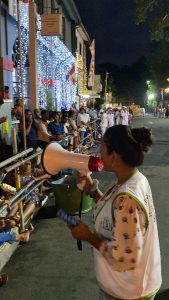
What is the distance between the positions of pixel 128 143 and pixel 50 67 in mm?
14632

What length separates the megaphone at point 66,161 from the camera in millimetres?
2035

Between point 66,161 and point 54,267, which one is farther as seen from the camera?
point 54,267

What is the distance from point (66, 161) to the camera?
2.09 metres

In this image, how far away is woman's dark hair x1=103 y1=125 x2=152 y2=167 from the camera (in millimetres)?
1825

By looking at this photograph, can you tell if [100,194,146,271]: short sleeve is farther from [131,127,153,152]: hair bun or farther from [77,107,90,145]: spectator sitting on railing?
[77,107,90,145]: spectator sitting on railing

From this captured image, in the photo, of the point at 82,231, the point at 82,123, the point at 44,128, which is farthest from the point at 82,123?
the point at 82,231

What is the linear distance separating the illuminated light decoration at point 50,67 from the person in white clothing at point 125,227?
35.3 ft

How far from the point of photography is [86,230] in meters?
1.83

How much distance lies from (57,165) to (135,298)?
2.78 feet

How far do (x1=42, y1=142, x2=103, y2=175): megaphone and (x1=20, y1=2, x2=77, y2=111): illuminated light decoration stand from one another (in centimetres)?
1044

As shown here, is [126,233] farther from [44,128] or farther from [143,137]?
[44,128]

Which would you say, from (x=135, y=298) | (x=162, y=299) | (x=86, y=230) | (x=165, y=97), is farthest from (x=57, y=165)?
(x=165, y=97)

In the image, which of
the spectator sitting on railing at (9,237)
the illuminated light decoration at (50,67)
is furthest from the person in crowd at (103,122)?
the spectator sitting on railing at (9,237)

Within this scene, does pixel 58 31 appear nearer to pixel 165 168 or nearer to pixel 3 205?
pixel 165 168
